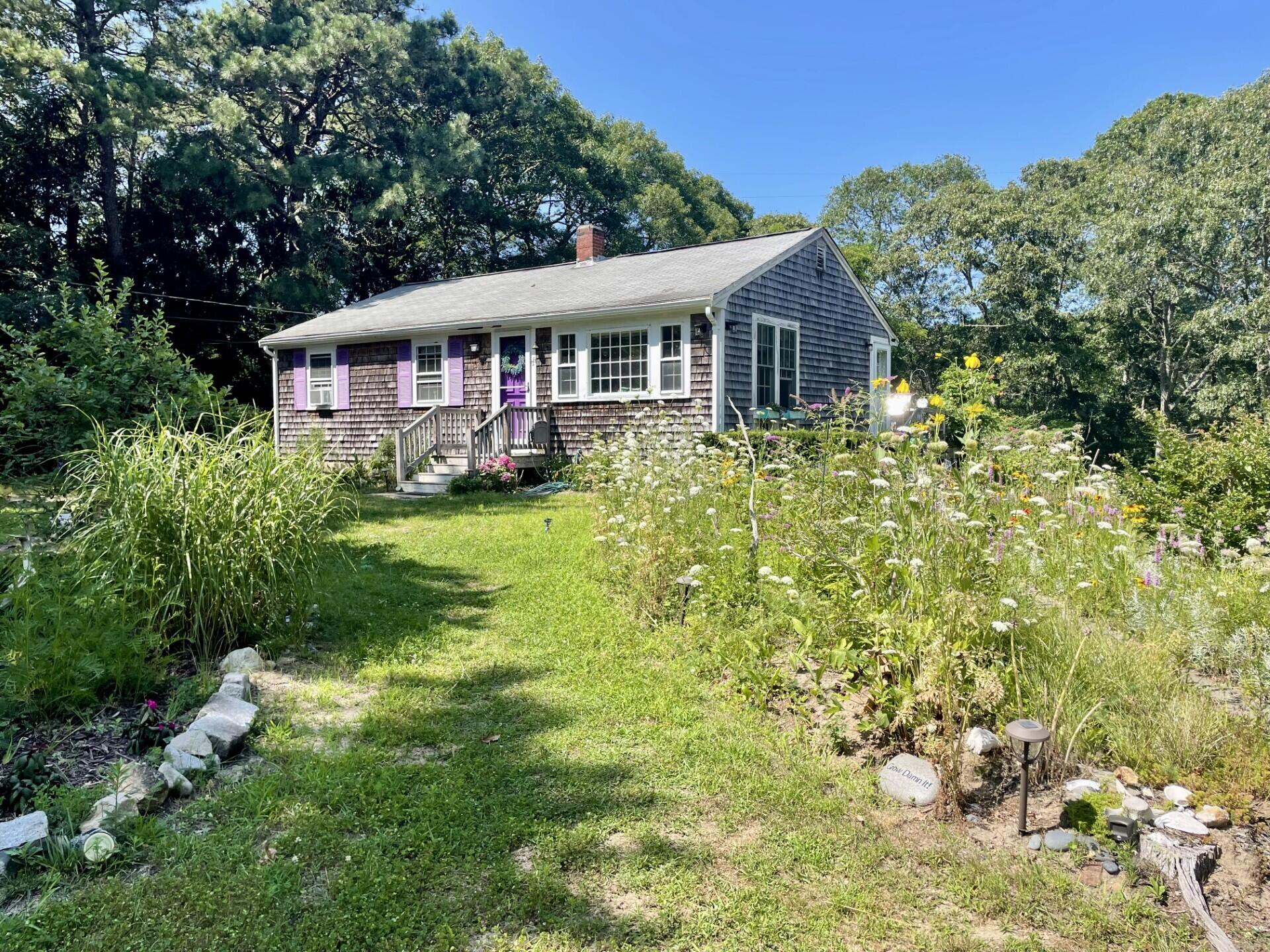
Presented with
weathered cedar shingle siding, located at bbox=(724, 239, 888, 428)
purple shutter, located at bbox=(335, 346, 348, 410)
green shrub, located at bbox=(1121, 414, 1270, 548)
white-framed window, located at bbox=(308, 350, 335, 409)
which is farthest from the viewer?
white-framed window, located at bbox=(308, 350, 335, 409)

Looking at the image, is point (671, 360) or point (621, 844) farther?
point (671, 360)

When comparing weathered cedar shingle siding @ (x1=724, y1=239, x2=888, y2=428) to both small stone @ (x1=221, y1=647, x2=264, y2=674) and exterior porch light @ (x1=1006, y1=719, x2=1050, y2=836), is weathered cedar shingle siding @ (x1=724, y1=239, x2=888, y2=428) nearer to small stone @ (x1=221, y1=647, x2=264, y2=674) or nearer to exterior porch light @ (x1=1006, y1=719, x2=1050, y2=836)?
small stone @ (x1=221, y1=647, x2=264, y2=674)

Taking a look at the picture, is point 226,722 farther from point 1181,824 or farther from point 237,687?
point 1181,824

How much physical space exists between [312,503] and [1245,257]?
25.4 meters

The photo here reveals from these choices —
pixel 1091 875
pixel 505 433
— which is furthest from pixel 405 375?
pixel 1091 875

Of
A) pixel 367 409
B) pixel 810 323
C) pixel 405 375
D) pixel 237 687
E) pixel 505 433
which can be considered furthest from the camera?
pixel 367 409

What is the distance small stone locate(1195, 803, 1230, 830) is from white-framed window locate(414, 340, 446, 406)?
1403 cm

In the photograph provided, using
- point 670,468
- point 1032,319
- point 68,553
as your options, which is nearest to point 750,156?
point 1032,319

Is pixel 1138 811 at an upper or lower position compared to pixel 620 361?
lower

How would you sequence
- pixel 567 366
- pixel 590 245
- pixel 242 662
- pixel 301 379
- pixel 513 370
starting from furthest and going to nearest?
pixel 590 245, pixel 301 379, pixel 513 370, pixel 567 366, pixel 242 662

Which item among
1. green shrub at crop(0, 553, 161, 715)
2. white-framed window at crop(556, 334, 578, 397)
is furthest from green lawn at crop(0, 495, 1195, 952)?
white-framed window at crop(556, 334, 578, 397)

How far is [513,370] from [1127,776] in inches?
501

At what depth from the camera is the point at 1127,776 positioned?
8.69 feet

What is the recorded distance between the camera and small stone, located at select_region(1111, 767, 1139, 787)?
264 cm
